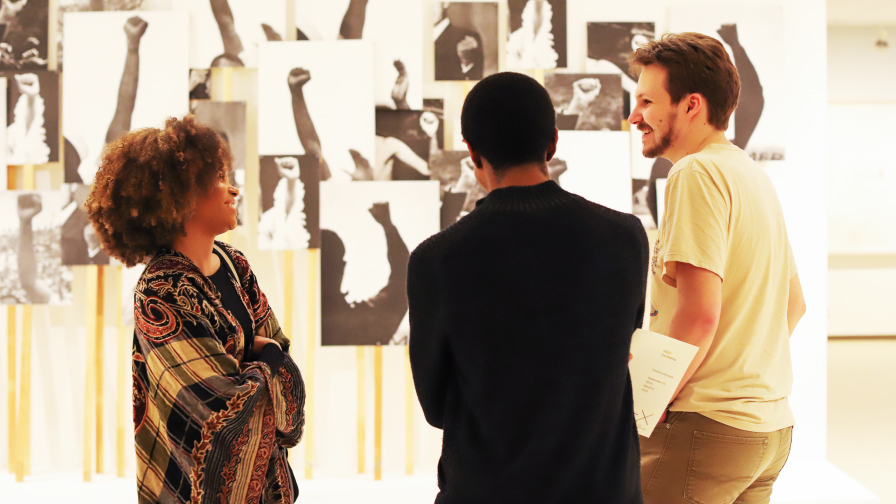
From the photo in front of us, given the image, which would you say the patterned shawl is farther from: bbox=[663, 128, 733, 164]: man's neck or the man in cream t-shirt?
bbox=[663, 128, 733, 164]: man's neck

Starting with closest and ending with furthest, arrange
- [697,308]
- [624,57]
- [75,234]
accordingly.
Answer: [697,308] → [75,234] → [624,57]

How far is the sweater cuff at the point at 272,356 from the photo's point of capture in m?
1.58

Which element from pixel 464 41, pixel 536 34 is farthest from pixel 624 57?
pixel 464 41

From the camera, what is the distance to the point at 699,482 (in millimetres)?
1423

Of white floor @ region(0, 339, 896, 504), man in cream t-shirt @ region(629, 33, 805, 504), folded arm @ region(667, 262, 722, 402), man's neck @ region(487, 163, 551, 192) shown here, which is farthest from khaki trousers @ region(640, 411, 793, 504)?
white floor @ region(0, 339, 896, 504)

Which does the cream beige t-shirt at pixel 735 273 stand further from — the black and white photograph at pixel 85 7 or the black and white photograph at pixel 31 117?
the black and white photograph at pixel 31 117

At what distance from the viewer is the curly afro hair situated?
1.51 m

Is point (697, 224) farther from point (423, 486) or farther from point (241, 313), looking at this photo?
point (423, 486)

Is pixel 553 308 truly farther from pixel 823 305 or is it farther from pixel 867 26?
pixel 867 26

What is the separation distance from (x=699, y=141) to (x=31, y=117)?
9.34 ft

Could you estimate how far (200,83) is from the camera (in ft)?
9.97

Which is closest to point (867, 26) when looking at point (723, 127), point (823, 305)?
point (823, 305)

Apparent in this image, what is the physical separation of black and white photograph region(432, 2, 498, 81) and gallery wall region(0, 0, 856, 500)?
0.06m

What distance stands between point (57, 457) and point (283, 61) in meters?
2.07
